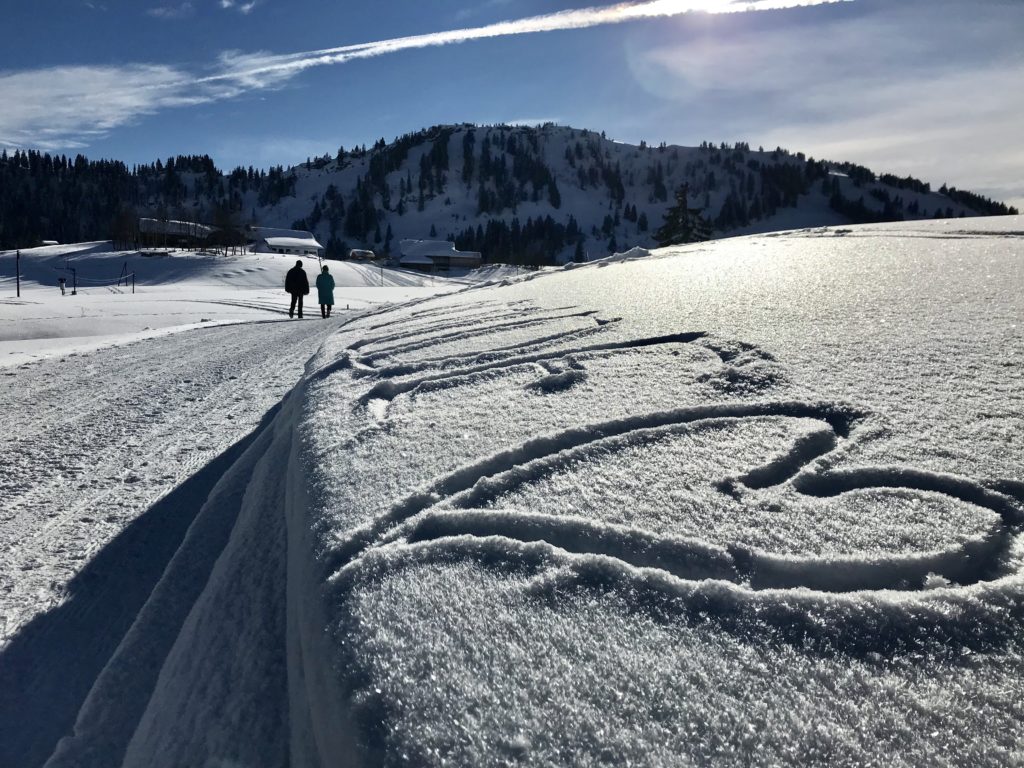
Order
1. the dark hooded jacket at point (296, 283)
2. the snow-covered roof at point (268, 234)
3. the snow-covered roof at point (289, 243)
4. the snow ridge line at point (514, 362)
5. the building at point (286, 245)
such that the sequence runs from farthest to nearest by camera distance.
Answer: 1. the snow-covered roof at point (268, 234)
2. the snow-covered roof at point (289, 243)
3. the building at point (286, 245)
4. the dark hooded jacket at point (296, 283)
5. the snow ridge line at point (514, 362)

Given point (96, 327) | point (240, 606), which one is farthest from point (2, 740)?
point (96, 327)

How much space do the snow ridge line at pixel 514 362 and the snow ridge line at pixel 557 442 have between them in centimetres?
98

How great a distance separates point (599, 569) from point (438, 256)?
272 feet

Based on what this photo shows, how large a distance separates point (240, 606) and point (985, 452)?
2.07 m

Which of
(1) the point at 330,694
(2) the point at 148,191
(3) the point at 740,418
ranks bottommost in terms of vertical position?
(1) the point at 330,694

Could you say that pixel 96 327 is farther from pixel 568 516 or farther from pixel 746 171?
pixel 746 171

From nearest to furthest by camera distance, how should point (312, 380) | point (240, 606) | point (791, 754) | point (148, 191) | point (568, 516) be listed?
point (791, 754), point (568, 516), point (240, 606), point (312, 380), point (148, 191)

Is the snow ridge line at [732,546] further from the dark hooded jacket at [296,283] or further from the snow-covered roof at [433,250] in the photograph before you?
the snow-covered roof at [433,250]

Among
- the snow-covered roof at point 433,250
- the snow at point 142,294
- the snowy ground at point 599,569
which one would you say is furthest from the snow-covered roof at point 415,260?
the snowy ground at point 599,569

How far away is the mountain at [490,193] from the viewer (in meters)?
107

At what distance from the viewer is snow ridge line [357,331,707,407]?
2.97 m

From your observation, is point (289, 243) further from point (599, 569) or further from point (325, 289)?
point (599, 569)

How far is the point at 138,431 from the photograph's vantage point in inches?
169

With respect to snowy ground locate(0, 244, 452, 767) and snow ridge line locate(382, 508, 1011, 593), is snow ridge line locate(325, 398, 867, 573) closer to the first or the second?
snow ridge line locate(382, 508, 1011, 593)
